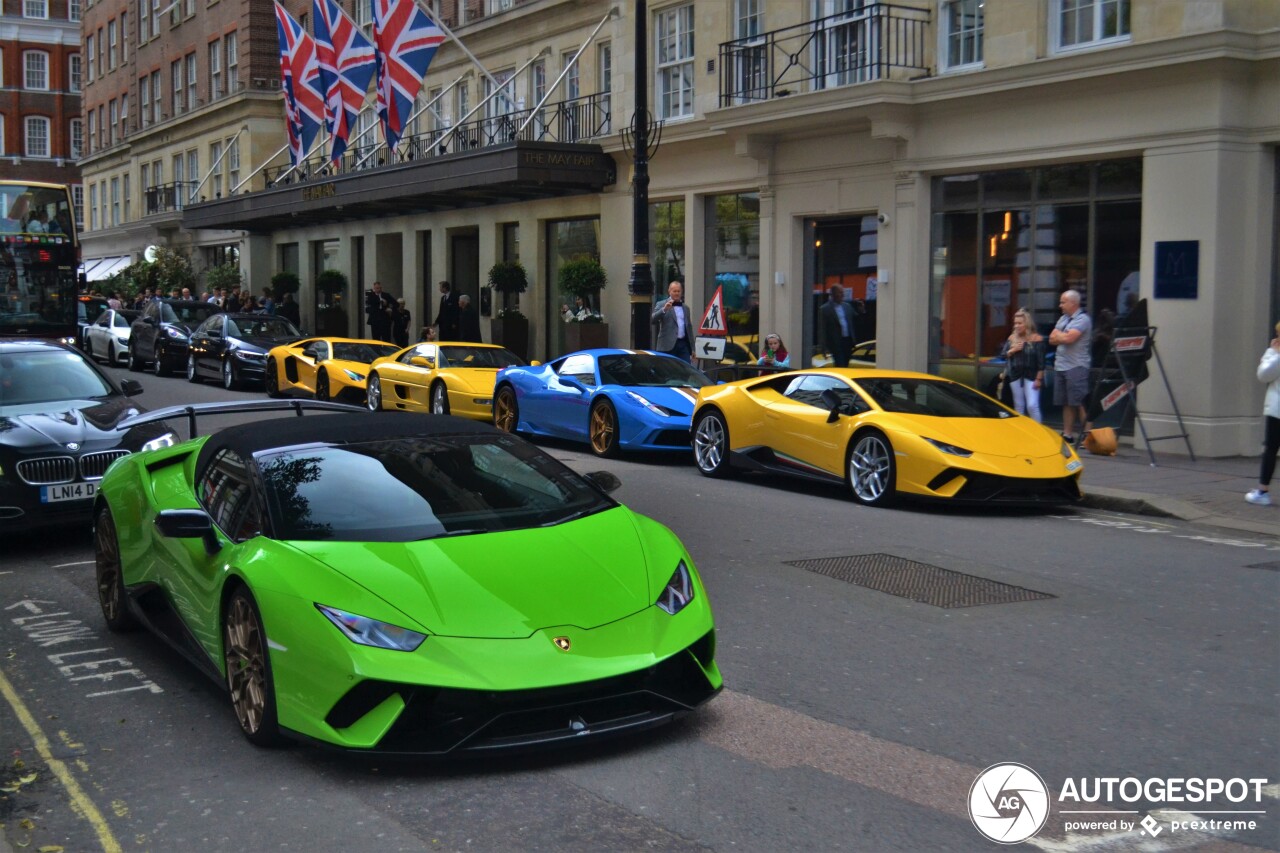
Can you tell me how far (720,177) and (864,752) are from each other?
20658 millimetres

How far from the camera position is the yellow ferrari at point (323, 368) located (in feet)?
75.5

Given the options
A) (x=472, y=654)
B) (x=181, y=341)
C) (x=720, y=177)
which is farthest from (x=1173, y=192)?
(x=181, y=341)

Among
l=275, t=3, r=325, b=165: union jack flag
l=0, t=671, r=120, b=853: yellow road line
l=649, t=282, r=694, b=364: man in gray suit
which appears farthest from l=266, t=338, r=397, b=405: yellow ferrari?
l=0, t=671, r=120, b=853: yellow road line

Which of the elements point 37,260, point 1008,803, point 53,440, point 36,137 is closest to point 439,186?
point 37,260

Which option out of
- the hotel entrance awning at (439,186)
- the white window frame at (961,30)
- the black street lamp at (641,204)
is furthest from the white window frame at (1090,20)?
the hotel entrance awning at (439,186)

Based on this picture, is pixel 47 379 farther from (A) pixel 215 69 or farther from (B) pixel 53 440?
(A) pixel 215 69

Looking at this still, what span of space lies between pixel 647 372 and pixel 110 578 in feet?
32.4

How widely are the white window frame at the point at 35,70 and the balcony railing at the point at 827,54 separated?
→ 6780 centimetres

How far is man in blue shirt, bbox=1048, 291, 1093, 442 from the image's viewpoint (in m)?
16.2

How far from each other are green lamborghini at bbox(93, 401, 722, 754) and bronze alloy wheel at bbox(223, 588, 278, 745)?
0.04 feet

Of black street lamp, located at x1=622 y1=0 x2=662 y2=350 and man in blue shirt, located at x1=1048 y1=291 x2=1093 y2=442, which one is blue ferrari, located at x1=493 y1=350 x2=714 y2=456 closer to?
black street lamp, located at x1=622 y1=0 x2=662 y2=350

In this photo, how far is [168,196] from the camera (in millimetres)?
54062

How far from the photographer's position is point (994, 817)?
15.5 feet

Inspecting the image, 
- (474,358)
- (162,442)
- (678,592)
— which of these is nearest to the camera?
(678,592)
